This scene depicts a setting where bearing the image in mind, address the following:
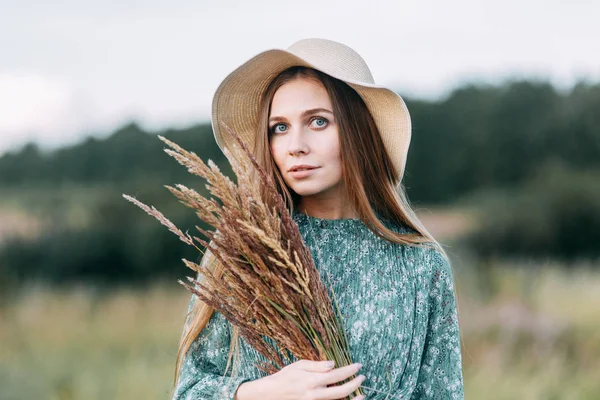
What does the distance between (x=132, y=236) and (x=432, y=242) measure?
20.5 ft

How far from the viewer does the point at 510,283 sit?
802 cm

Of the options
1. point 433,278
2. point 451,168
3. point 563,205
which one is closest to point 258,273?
point 433,278

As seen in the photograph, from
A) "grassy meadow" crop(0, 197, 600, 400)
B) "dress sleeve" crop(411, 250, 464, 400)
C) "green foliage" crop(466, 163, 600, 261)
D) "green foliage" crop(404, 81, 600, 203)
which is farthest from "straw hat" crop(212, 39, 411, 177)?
"green foliage" crop(404, 81, 600, 203)

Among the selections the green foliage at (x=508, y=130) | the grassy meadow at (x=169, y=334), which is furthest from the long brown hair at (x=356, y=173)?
the green foliage at (x=508, y=130)

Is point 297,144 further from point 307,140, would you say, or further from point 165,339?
point 165,339

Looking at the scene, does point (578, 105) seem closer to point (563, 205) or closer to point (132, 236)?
point (563, 205)

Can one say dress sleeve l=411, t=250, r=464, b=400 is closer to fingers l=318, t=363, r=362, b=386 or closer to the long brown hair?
the long brown hair

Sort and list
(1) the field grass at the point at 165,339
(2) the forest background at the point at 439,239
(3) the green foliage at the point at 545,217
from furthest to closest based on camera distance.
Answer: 1. (3) the green foliage at the point at 545,217
2. (2) the forest background at the point at 439,239
3. (1) the field grass at the point at 165,339

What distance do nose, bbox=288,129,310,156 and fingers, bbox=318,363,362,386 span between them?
2.01 feet

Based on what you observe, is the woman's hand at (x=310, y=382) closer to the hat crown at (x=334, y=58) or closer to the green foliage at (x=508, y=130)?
the hat crown at (x=334, y=58)

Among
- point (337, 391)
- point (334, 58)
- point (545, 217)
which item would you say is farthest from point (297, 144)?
point (545, 217)

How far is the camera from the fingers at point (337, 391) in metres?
1.72

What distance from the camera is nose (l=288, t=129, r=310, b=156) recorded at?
6.41 feet

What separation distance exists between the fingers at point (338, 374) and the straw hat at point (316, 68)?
0.72 m
